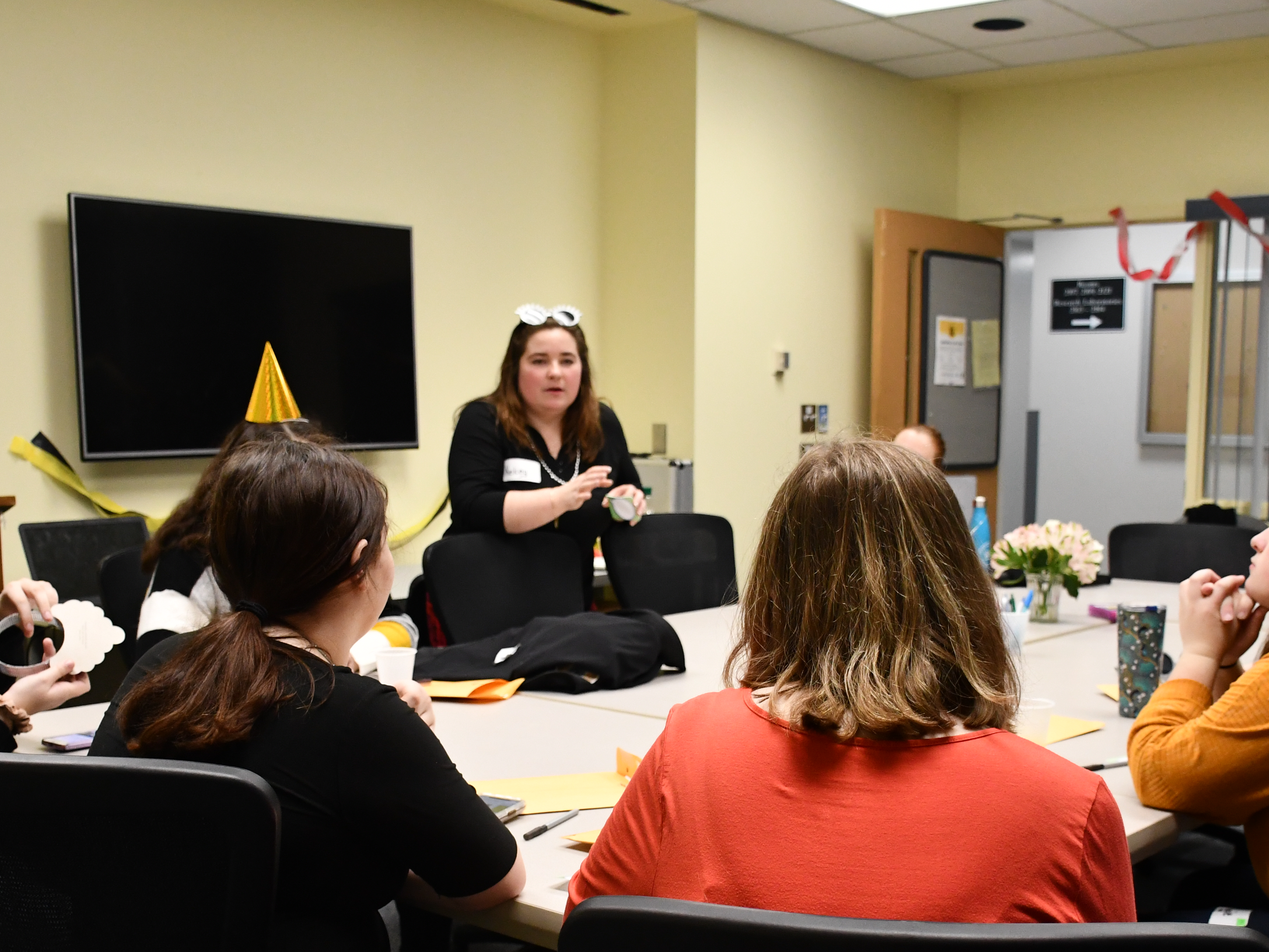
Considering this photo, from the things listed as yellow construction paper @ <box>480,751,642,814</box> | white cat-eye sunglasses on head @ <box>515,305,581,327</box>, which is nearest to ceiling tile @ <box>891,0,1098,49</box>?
white cat-eye sunglasses on head @ <box>515,305,581,327</box>

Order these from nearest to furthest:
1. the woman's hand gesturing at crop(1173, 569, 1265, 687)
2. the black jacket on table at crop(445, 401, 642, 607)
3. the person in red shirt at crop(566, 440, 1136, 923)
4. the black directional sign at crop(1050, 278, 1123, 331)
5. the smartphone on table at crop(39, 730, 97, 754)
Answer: the person in red shirt at crop(566, 440, 1136, 923)
the woman's hand gesturing at crop(1173, 569, 1265, 687)
the smartphone on table at crop(39, 730, 97, 754)
the black jacket on table at crop(445, 401, 642, 607)
the black directional sign at crop(1050, 278, 1123, 331)

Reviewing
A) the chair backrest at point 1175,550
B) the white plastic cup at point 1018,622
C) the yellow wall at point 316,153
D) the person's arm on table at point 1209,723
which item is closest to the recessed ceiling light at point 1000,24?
the yellow wall at point 316,153

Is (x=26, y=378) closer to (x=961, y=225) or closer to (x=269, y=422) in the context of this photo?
(x=269, y=422)

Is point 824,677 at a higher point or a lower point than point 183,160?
lower

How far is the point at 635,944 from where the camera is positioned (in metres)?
0.89

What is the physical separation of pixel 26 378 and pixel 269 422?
5.45ft

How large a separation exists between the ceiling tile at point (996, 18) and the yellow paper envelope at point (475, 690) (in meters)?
3.87

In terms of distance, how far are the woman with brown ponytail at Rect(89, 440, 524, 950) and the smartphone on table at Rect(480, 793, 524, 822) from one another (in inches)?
8.4

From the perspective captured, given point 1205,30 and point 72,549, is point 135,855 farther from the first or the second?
point 1205,30

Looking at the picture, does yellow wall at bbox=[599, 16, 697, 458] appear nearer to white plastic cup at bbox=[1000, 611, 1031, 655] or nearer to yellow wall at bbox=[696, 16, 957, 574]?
yellow wall at bbox=[696, 16, 957, 574]

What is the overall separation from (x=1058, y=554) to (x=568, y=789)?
1769 millimetres

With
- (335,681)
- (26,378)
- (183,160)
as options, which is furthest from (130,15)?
(335,681)

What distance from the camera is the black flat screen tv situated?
387 cm

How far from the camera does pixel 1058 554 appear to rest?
308 cm
